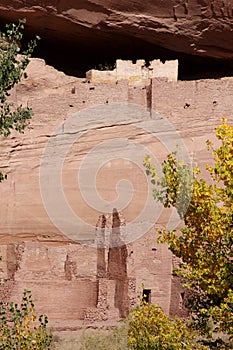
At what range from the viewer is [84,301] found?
1389 cm

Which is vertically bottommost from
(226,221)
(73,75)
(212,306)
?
(212,306)

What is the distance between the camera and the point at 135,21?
1655 centimetres

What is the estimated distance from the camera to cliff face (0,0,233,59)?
16.0 meters

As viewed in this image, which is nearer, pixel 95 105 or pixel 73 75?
pixel 95 105

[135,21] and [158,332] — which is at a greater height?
[135,21]

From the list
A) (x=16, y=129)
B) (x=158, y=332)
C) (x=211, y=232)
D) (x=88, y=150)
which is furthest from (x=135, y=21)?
(x=158, y=332)

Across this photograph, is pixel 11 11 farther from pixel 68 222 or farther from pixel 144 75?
A: pixel 68 222

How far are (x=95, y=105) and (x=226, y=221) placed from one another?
9.36 meters

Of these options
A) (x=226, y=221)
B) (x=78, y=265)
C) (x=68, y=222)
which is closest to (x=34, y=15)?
(x=68, y=222)

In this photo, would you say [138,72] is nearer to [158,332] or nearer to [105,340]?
[105,340]

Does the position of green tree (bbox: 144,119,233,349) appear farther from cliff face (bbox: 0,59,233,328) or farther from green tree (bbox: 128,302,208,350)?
cliff face (bbox: 0,59,233,328)

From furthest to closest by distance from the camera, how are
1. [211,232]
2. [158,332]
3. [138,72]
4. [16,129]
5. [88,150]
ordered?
[138,72], [88,150], [16,129], [158,332], [211,232]

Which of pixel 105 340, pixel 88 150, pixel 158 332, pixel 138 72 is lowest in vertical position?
pixel 105 340

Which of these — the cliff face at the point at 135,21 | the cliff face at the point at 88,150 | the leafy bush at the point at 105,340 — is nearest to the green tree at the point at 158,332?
the leafy bush at the point at 105,340
